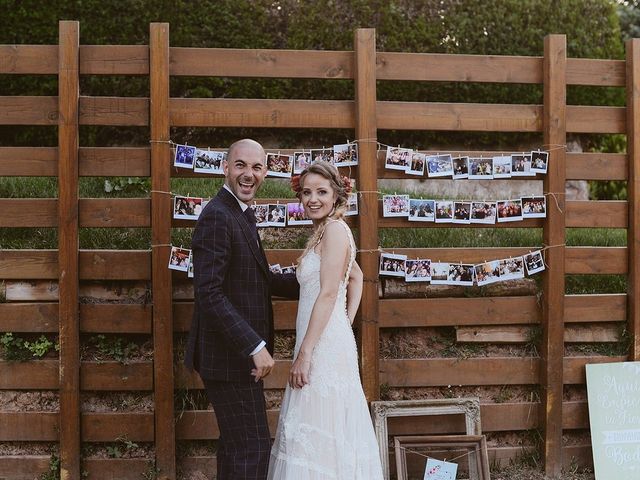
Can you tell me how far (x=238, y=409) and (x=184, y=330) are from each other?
1.14 m

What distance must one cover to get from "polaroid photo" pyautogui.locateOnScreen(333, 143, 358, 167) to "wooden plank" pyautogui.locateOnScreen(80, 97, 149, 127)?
1.21 m

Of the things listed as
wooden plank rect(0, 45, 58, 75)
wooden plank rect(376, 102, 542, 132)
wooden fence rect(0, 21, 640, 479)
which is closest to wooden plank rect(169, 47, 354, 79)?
wooden fence rect(0, 21, 640, 479)

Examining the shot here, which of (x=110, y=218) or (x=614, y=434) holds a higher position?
(x=110, y=218)

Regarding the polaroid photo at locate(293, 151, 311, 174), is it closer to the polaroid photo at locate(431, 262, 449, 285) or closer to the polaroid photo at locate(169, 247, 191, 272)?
the polaroid photo at locate(169, 247, 191, 272)

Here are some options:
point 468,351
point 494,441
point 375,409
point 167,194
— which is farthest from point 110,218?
point 494,441

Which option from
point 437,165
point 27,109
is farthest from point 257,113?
point 27,109

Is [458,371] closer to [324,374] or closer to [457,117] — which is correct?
Result: [324,374]

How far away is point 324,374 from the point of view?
3.42 meters

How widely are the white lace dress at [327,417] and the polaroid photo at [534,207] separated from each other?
1598mm

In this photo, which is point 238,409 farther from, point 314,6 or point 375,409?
point 314,6

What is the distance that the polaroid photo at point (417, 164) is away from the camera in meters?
4.43

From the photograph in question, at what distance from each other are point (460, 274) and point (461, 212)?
404 mm

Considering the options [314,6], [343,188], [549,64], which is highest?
[314,6]

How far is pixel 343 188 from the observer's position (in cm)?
357
